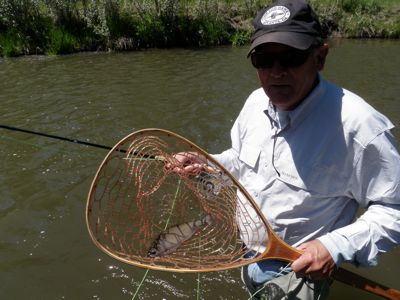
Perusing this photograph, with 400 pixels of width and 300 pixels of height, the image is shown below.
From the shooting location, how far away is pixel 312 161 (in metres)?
2.51

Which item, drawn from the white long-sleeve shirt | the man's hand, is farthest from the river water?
the man's hand

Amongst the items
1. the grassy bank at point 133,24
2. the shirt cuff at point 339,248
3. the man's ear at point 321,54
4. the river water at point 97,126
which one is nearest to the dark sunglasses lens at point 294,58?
the man's ear at point 321,54

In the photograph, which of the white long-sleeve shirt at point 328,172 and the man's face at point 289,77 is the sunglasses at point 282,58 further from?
the white long-sleeve shirt at point 328,172

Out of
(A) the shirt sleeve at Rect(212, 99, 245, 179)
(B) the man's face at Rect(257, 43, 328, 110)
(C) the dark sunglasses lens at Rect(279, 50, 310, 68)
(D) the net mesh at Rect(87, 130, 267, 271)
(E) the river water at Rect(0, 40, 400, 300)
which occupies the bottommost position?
(E) the river water at Rect(0, 40, 400, 300)

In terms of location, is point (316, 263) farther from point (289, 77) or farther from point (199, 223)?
point (199, 223)

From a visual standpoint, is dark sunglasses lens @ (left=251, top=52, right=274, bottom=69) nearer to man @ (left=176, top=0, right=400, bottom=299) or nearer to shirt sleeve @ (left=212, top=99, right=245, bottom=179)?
man @ (left=176, top=0, right=400, bottom=299)

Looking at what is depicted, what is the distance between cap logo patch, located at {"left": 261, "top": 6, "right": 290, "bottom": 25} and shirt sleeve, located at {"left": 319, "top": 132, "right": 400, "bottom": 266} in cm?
82

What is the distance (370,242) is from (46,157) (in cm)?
623

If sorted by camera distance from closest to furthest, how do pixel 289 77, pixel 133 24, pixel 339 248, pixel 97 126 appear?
pixel 339 248, pixel 289 77, pixel 97 126, pixel 133 24

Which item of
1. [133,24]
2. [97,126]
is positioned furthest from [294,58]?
[133,24]

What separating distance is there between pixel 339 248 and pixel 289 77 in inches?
38.8

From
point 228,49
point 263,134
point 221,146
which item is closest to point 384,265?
point 263,134

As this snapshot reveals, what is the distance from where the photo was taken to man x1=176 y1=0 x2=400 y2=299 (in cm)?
230

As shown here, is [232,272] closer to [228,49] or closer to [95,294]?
[95,294]
